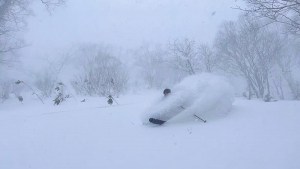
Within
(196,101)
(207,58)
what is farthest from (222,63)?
(196,101)

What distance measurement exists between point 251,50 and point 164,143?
28654mm

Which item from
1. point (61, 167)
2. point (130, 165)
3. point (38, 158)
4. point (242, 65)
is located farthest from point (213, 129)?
point (242, 65)

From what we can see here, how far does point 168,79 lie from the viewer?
158ft

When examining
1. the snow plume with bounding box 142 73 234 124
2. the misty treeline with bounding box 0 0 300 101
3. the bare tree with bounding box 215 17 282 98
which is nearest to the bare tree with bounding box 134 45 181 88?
the misty treeline with bounding box 0 0 300 101

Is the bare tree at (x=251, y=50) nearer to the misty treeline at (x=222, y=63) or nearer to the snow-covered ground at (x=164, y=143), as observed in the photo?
Result: the misty treeline at (x=222, y=63)

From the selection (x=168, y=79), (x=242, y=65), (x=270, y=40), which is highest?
(x=270, y=40)

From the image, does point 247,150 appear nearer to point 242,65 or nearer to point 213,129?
point 213,129

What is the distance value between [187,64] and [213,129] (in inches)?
1220

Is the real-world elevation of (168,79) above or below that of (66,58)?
below

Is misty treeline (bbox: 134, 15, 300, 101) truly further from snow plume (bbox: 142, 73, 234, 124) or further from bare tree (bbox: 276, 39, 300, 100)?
snow plume (bbox: 142, 73, 234, 124)

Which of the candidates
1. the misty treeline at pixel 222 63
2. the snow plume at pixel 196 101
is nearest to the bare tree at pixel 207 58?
the misty treeline at pixel 222 63

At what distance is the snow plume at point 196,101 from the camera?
16.0 ft

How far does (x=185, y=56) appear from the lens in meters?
35.0

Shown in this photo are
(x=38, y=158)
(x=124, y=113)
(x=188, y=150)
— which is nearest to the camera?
(x=188, y=150)
